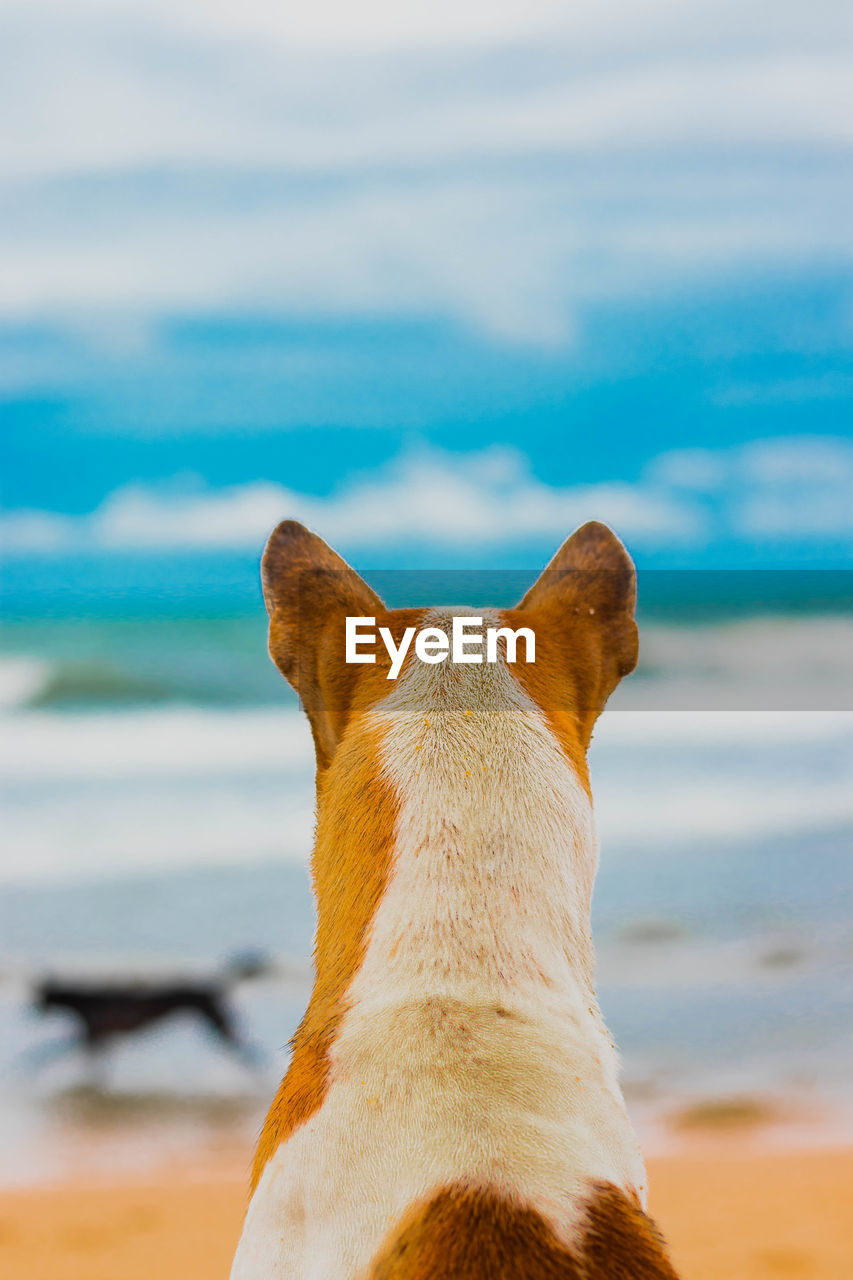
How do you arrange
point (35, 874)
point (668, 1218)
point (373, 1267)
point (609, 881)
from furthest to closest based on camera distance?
point (35, 874), point (609, 881), point (668, 1218), point (373, 1267)

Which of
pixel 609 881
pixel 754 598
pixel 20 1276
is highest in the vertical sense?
pixel 754 598

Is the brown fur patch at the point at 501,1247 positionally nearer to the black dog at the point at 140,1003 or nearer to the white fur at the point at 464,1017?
the white fur at the point at 464,1017

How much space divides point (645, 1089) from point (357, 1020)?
5.91m

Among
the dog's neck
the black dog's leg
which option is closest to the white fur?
the dog's neck

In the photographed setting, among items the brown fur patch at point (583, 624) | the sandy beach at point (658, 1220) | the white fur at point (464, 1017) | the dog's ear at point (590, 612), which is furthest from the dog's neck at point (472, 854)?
the sandy beach at point (658, 1220)

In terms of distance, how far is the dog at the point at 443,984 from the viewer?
68.9 inches

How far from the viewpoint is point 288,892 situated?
11586 mm

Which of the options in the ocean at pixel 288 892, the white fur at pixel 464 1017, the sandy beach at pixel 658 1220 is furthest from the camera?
the ocean at pixel 288 892

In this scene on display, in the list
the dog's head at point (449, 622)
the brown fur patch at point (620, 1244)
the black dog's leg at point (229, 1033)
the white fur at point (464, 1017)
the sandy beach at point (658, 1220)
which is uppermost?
the dog's head at point (449, 622)

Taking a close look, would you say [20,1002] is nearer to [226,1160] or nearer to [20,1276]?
[226,1160]

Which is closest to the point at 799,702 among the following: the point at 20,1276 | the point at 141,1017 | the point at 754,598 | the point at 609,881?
the point at 754,598

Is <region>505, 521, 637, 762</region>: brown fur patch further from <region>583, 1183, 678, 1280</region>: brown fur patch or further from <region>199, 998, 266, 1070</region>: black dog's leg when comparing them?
<region>199, 998, 266, 1070</region>: black dog's leg

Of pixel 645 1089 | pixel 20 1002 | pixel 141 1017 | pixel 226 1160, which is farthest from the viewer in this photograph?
pixel 20 1002

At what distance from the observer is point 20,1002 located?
884 centimetres
